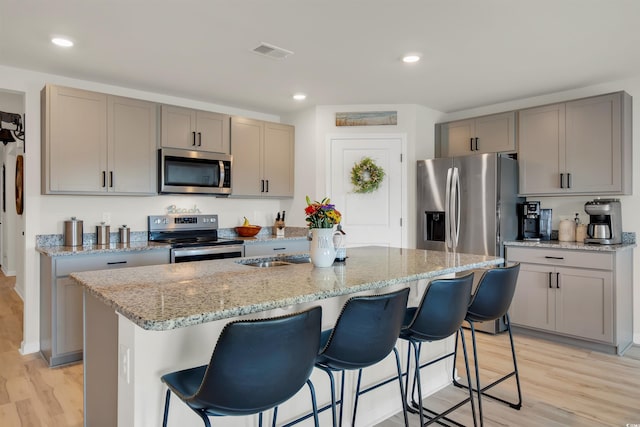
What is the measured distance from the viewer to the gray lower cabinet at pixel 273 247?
4188 millimetres

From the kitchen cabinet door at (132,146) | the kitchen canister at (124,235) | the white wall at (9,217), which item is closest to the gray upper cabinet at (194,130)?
the kitchen cabinet door at (132,146)

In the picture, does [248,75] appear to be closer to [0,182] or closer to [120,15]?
[120,15]

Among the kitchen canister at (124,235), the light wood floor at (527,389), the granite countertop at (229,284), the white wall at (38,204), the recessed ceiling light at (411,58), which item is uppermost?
the recessed ceiling light at (411,58)

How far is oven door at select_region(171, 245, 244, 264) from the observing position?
12.0 ft

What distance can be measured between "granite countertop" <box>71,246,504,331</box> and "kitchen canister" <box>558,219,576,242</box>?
1.76m

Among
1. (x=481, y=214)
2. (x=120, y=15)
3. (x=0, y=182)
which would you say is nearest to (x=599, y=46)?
(x=481, y=214)

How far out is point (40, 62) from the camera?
3250 millimetres

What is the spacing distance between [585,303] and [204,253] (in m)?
3.48

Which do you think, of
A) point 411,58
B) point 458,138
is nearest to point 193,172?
point 411,58

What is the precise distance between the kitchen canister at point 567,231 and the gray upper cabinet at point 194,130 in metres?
3.55

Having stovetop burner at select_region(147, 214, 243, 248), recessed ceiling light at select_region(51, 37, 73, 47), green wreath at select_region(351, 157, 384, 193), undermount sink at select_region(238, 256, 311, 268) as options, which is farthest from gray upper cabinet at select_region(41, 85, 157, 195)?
green wreath at select_region(351, 157, 384, 193)

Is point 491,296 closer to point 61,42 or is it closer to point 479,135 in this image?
point 479,135

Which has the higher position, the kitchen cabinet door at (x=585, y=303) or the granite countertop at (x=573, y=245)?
the granite countertop at (x=573, y=245)

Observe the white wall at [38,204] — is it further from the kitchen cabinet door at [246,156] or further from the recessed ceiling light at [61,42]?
the recessed ceiling light at [61,42]
